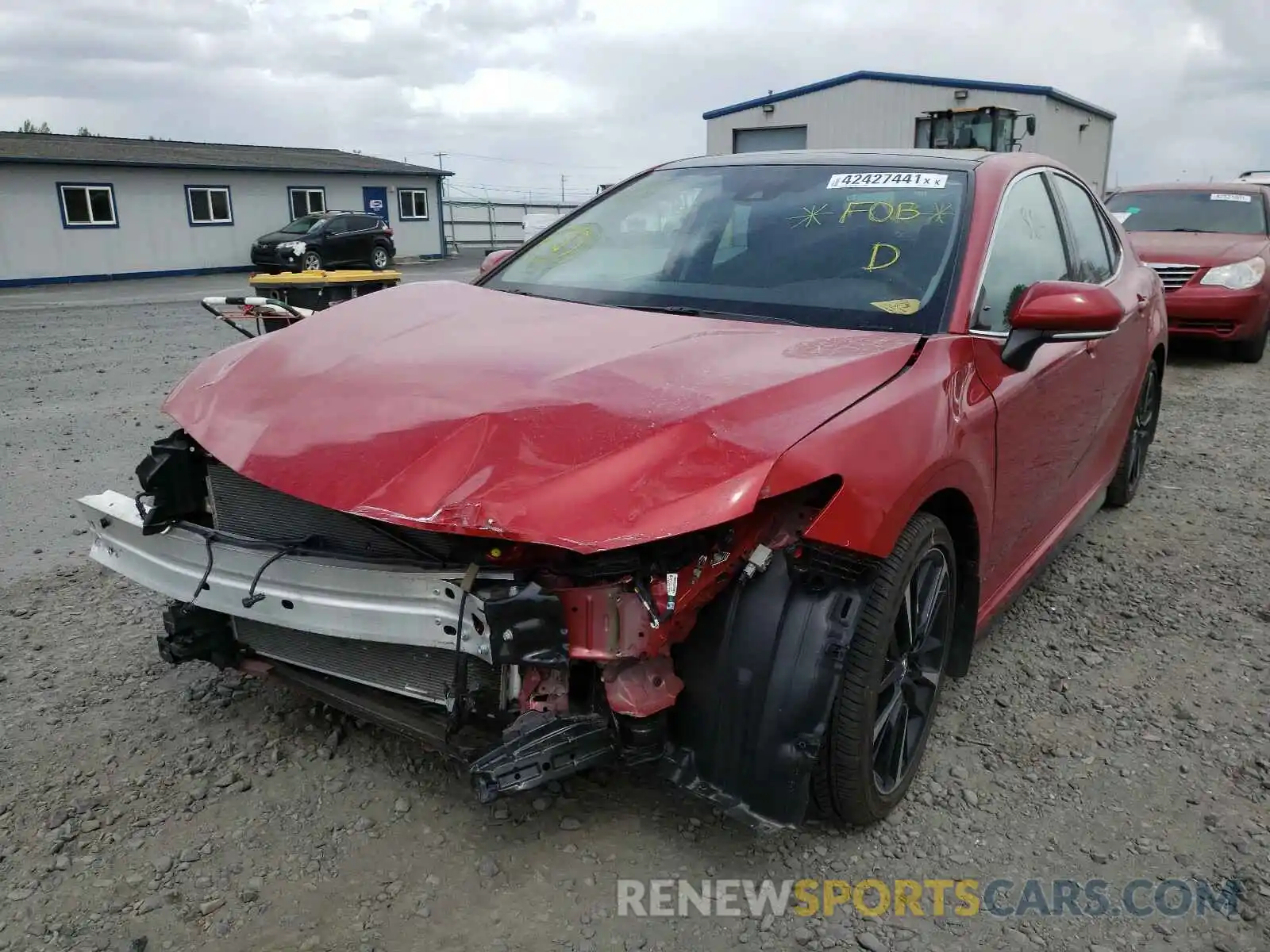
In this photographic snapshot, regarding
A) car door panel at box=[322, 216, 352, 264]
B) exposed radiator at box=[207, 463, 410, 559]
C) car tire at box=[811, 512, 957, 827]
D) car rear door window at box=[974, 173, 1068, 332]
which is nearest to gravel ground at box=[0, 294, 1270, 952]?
car tire at box=[811, 512, 957, 827]

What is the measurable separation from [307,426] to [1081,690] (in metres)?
2.60

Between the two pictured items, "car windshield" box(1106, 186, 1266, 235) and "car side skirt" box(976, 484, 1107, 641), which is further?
"car windshield" box(1106, 186, 1266, 235)

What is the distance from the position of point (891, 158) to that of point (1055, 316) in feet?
3.35

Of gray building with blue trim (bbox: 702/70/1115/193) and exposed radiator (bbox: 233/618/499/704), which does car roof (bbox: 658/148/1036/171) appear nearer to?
exposed radiator (bbox: 233/618/499/704)

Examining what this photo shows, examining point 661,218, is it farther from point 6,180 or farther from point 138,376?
point 6,180

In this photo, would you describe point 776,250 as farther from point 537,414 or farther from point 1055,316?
point 537,414

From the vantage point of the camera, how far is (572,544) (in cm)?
179

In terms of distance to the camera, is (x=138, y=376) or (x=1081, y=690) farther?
(x=138, y=376)

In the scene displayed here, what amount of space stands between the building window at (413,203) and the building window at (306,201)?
2.95 m

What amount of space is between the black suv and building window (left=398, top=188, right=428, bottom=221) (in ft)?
18.3

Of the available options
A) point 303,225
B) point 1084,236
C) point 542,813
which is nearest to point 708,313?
point 542,813

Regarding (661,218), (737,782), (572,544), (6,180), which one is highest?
(6,180)

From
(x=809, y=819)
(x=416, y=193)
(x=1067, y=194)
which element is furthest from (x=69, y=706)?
(x=416, y=193)

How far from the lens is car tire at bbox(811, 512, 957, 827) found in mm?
2146
